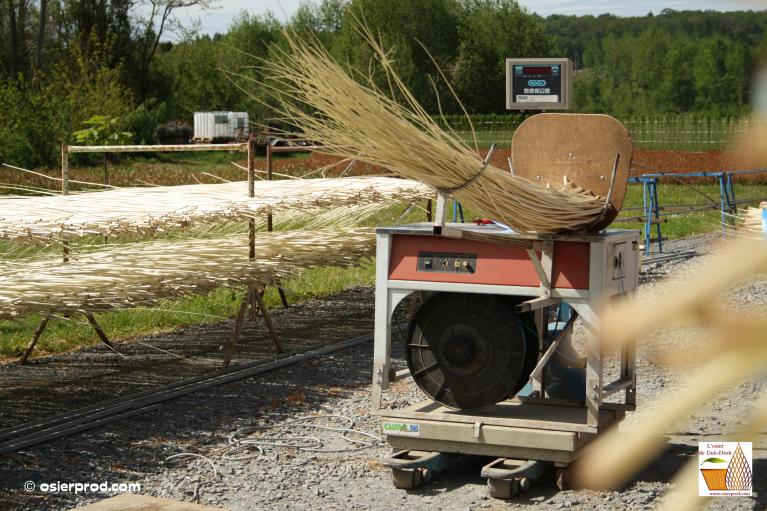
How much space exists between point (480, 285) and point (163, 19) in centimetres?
4842

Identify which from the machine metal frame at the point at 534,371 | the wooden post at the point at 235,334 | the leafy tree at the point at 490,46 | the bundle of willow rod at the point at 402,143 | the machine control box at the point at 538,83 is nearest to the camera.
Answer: the bundle of willow rod at the point at 402,143

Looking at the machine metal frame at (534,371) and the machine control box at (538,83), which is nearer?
the machine metal frame at (534,371)

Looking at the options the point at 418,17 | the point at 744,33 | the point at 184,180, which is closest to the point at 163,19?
the point at 418,17

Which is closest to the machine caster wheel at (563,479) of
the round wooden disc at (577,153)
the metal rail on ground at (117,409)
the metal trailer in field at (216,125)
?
the round wooden disc at (577,153)

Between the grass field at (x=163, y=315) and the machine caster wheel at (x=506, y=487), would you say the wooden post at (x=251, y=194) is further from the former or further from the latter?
the machine caster wheel at (x=506, y=487)

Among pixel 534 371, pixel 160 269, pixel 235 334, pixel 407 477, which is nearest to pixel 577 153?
pixel 534 371

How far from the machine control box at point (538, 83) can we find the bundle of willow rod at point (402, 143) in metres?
5.47

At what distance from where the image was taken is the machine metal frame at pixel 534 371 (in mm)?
4438

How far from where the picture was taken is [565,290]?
4.45 m

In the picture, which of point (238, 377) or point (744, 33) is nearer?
point (744, 33)

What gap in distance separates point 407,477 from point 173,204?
10.2 feet

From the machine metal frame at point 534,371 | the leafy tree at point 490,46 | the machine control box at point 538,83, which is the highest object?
the leafy tree at point 490,46

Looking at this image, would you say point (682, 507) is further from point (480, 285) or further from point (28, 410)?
point (28, 410)

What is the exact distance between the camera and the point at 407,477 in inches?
186
